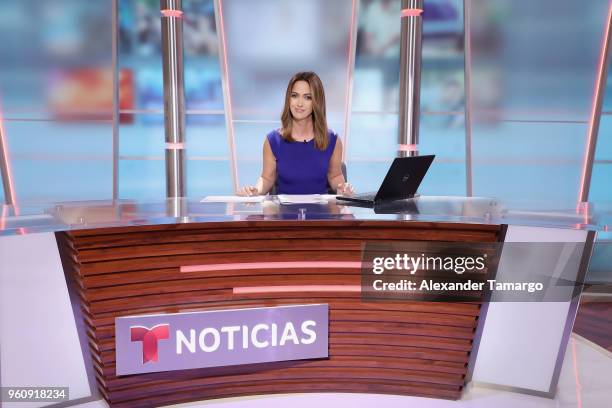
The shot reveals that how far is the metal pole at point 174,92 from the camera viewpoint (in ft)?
16.3

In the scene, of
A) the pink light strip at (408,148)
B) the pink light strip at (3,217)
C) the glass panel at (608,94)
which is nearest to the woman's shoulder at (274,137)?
the pink light strip at (3,217)

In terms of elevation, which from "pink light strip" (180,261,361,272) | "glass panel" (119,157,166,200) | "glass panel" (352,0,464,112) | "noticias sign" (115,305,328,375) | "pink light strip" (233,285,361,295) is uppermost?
"glass panel" (352,0,464,112)

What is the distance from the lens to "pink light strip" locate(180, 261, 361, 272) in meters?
2.18

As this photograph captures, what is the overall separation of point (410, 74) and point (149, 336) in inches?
140

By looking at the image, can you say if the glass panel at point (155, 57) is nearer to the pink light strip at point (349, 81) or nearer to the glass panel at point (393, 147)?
the pink light strip at point (349, 81)

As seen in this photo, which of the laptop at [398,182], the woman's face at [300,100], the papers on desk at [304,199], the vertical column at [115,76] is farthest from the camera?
the vertical column at [115,76]

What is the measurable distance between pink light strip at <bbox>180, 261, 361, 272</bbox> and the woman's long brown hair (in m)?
1.10

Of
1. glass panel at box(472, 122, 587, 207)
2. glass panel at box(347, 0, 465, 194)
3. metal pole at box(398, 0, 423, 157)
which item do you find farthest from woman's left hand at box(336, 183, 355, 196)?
glass panel at box(472, 122, 587, 207)

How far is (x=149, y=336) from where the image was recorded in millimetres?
2123

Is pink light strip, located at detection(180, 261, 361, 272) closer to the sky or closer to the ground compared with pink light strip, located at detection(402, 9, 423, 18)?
closer to the ground

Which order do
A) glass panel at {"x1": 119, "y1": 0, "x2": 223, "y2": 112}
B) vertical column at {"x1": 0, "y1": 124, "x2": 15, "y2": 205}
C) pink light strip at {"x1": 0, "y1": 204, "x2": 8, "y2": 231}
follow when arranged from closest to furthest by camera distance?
pink light strip at {"x1": 0, "y1": 204, "x2": 8, "y2": 231} → vertical column at {"x1": 0, "y1": 124, "x2": 15, "y2": 205} → glass panel at {"x1": 119, "y1": 0, "x2": 223, "y2": 112}

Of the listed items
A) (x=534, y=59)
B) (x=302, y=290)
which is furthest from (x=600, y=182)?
(x=302, y=290)

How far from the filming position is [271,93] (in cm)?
598

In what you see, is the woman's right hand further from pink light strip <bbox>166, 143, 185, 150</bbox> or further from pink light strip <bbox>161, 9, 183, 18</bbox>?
pink light strip <bbox>161, 9, 183, 18</bbox>
